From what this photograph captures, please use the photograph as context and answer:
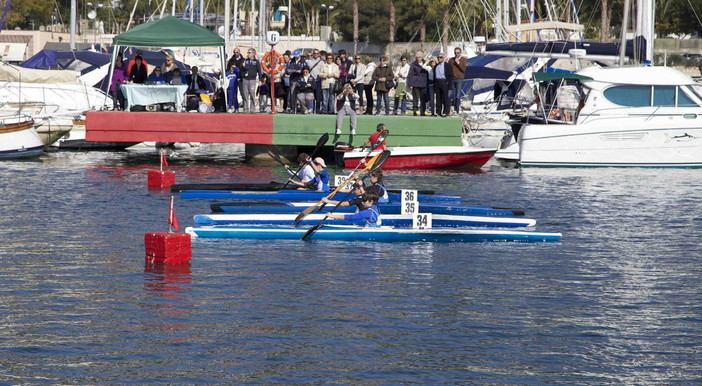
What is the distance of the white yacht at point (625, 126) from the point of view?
32.1 metres

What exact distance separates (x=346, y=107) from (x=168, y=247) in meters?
14.5

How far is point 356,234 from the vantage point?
1980 centimetres

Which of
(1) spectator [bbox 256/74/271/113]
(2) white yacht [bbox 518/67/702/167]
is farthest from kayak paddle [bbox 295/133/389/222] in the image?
(2) white yacht [bbox 518/67/702/167]

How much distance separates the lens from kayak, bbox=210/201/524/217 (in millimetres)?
21812

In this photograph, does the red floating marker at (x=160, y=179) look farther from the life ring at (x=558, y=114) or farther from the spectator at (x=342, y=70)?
the life ring at (x=558, y=114)

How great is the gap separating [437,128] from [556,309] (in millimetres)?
17439

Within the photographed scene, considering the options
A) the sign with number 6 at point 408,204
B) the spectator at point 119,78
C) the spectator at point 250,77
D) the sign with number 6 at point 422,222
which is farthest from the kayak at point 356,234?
the spectator at point 119,78

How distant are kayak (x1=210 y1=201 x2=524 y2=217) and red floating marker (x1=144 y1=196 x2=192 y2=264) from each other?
4.25 meters

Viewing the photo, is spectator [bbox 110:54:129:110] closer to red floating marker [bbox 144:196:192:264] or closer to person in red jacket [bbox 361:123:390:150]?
person in red jacket [bbox 361:123:390:150]

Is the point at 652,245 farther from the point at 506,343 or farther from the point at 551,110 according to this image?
the point at 551,110

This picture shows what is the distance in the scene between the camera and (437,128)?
1260 inches

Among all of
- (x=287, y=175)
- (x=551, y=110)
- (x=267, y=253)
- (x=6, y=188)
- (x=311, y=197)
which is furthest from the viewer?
(x=551, y=110)

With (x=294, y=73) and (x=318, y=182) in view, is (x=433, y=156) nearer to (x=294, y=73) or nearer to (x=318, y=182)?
(x=294, y=73)

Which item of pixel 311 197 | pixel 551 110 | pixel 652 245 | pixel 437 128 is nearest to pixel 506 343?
pixel 652 245
